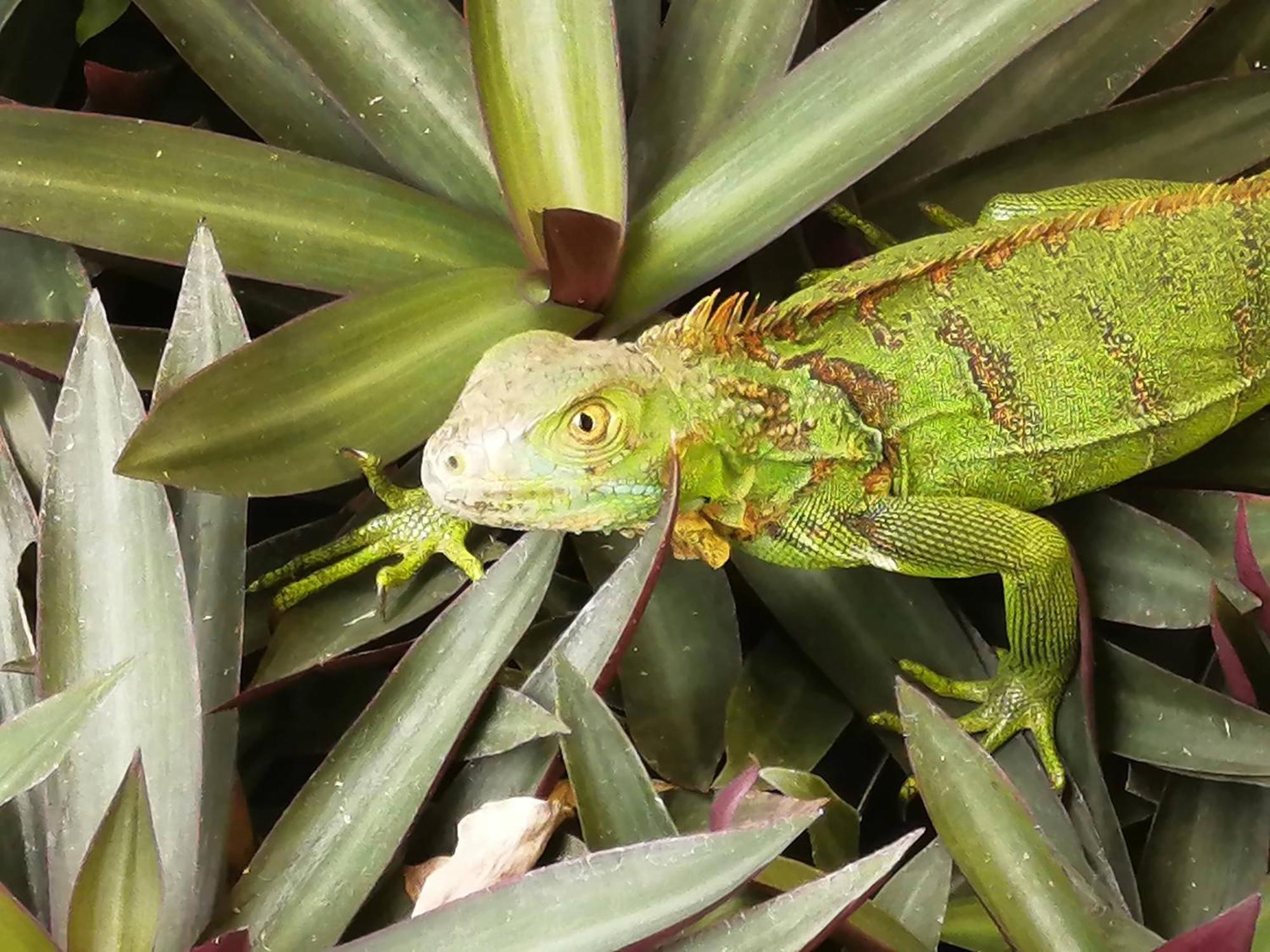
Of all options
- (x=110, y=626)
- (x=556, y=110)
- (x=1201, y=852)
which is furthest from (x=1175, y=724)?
(x=110, y=626)

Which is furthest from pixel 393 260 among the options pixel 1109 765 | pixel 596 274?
pixel 1109 765

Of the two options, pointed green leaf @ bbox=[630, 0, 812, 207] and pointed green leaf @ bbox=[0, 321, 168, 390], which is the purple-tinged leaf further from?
pointed green leaf @ bbox=[0, 321, 168, 390]

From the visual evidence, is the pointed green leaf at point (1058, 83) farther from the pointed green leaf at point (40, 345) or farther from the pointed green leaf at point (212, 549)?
the pointed green leaf at point (40, 345)

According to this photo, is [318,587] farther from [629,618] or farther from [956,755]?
[956,755]

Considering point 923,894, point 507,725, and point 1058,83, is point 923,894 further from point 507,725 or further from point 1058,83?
point 1058,83

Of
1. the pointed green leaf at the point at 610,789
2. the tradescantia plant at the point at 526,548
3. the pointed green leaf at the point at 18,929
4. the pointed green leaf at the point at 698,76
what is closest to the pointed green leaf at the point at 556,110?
the tradescantia plant at the point at 526,548

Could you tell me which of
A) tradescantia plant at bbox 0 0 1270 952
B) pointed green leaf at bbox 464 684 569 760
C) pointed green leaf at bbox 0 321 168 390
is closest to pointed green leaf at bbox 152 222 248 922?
tradescantia plant at bbox 0 0 1270 952

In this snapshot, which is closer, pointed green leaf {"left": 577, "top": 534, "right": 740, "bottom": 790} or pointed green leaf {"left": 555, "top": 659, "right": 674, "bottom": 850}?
pointed green leaf {"left": 555, "top": 659, "right": 674, "bottom": 850}
